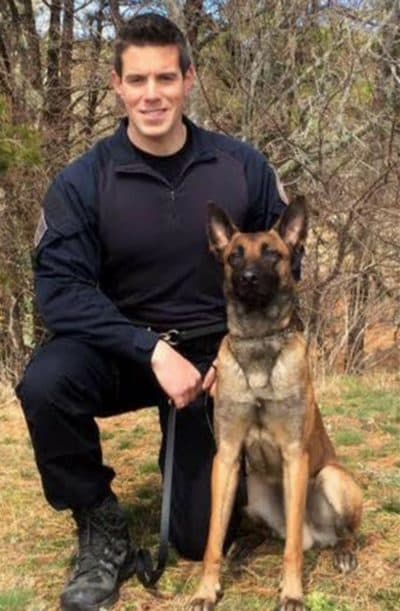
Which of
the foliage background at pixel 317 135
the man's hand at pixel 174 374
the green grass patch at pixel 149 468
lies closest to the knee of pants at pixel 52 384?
the man's hand at pixel 174 374

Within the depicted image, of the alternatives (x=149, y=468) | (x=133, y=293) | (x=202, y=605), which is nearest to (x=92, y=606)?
(x=202, y=605)

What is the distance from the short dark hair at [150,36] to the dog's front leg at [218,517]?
149 centimetres

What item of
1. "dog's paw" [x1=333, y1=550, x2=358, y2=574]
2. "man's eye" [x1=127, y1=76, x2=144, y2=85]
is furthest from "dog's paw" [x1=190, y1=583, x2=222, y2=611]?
"man's eye" [x1=127, y1=76, x2=144, y2=85]

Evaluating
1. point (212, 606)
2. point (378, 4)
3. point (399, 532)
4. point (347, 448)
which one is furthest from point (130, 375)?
point (378, 4)

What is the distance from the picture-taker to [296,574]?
290 centimetres

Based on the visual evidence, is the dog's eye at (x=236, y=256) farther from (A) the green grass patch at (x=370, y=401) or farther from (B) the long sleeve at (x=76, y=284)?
(A) the green grass patch at (x=370, y=401)

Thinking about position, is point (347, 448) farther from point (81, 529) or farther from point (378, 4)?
point (378, 4)

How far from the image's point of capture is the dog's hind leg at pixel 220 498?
2969mm

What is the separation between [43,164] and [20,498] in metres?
4.61

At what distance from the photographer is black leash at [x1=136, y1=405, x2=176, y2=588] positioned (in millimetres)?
2992

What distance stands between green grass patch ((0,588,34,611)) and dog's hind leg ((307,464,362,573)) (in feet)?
3.61

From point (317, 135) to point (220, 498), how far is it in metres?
5.22

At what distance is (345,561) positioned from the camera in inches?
125

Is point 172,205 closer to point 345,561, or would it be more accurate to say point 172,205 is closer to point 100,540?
point 100,540
